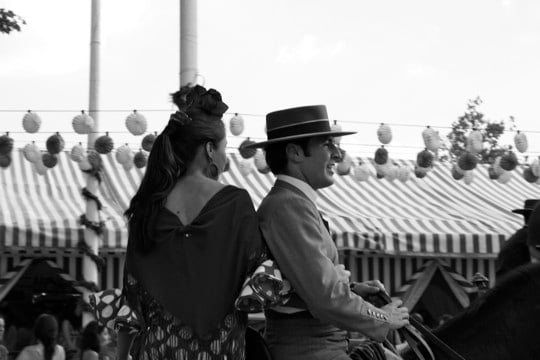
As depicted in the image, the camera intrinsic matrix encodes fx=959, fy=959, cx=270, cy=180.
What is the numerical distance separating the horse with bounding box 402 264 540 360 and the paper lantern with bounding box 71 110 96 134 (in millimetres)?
7070

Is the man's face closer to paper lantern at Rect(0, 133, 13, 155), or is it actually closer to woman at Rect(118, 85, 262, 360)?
woman at Rect(118, 85, 262, 360)

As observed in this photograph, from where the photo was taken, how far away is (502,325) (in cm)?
379

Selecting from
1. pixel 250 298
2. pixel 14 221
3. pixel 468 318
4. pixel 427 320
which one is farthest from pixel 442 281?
pixel 250 298

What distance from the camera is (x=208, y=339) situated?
10.6 ft

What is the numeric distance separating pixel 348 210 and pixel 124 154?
10.1 ft

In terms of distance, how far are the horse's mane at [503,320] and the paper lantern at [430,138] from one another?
8.17m

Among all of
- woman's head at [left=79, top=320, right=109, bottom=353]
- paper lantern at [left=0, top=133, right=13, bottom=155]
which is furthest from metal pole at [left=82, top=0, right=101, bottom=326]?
woman's head at [left=79, top=320, right=109, bottom=353]

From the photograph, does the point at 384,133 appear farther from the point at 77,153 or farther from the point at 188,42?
the point at 188,42

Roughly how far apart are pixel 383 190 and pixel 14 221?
537cm

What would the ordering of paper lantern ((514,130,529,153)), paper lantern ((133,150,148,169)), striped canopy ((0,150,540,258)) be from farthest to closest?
paper lantern ((514,130,529,153)) → paper lantern ((133,150,148,169)) → striped canopy ((0,150,540,258))

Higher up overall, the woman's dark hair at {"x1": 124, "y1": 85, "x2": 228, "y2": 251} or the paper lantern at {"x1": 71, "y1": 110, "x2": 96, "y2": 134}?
the paper lantern at {"x1": 71, "y1": 110, "x2": 96, "y2": 134}

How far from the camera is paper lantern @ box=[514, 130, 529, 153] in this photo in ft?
39.8

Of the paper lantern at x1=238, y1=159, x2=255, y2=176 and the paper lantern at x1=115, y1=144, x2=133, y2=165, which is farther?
the paper lantern at x1=238, y1=159, x2=255, y2=176

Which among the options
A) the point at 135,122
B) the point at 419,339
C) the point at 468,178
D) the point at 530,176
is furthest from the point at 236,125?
the point at 419,339
